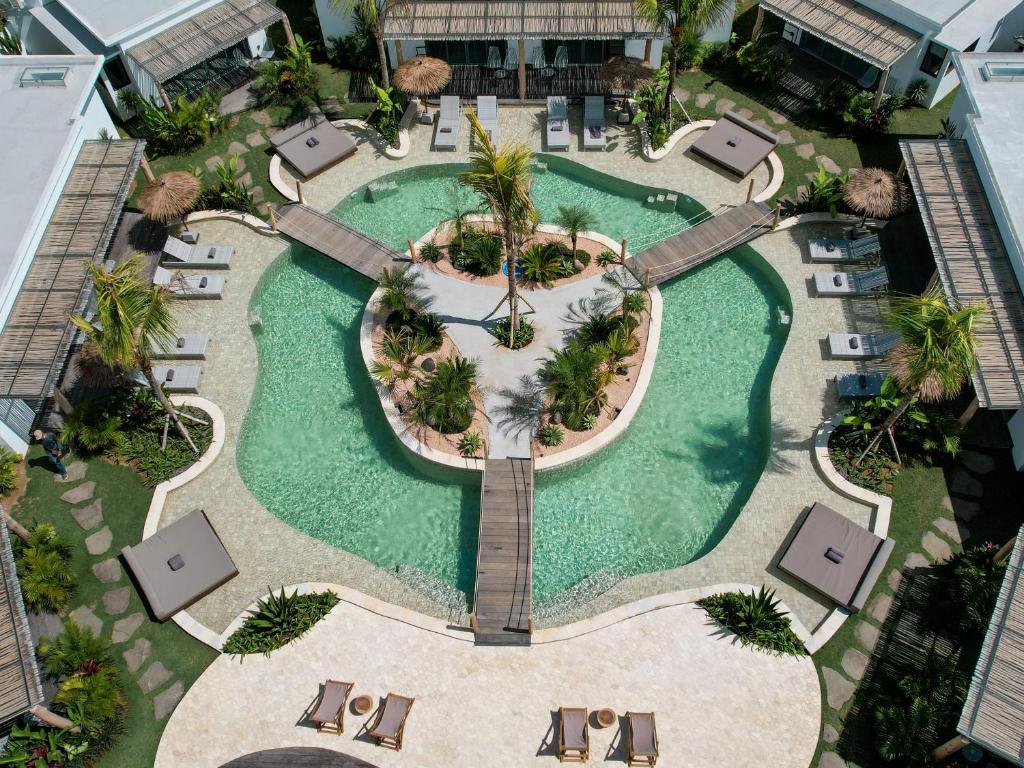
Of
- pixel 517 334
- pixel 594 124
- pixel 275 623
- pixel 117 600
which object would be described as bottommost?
pixel 275 623

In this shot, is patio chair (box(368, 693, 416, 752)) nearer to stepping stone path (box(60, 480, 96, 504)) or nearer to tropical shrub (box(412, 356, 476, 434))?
tropical shrub (box(412, 356, 476, 434))

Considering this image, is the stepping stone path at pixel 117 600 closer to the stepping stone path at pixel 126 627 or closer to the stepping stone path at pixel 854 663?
the stepping stone path at pixel 126 627

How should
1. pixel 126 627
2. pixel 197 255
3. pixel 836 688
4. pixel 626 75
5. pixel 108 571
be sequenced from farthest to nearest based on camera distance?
pixel 626 75 < pixel 197 255 < pixel 108 571 < pixel 126 627 < pixel 836 688

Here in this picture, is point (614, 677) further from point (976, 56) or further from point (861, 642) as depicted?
point (976, 56)

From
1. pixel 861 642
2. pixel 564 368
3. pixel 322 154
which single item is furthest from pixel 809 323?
pixel 322 154

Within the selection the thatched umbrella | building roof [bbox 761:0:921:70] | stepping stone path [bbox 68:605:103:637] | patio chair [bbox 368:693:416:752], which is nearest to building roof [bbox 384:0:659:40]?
building roof [bbox 761:0:921:70]

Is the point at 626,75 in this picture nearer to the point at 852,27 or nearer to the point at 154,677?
the point at 852,27

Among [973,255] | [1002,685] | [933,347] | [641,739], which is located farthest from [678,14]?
[641,739]

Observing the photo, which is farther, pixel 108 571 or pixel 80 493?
pixel 80 493
